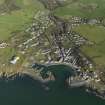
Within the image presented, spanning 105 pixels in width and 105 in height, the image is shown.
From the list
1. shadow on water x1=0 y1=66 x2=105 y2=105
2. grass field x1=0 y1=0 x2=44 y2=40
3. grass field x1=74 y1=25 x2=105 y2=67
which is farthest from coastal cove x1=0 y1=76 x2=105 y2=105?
grass field x1=0 y1=0 x2=44 y2=40

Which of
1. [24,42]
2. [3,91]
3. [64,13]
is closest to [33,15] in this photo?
[64,13]

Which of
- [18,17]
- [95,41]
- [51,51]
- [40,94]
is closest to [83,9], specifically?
[18,17]

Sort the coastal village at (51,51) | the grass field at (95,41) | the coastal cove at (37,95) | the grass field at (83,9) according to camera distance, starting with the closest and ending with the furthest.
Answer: the coastal cove at (37,95), the coastal village at (51,51), the grass field at (95,41), the grass field at (83,9)

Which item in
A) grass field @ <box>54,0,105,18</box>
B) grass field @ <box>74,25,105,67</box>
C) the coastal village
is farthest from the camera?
grass field @ <box>54,0,105,18</box>

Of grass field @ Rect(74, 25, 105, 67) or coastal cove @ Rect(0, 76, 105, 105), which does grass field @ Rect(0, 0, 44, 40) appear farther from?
coastal cove @ Rect(0, 76, 105, 105)

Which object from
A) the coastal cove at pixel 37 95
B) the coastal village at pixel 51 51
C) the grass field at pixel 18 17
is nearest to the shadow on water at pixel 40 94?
the coastal cove at pixel 37 95

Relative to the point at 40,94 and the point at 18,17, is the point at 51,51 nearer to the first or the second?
the point at 40,94

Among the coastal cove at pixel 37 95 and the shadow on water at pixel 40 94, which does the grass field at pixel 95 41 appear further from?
the coastal cove at pixel 37 95
